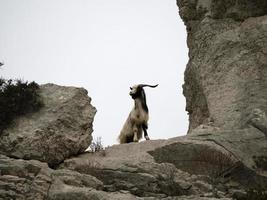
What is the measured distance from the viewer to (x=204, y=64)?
18.7 meters

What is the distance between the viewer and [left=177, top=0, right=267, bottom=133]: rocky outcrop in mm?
16156

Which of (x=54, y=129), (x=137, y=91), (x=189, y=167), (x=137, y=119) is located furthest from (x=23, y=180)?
(x=137, y=91)

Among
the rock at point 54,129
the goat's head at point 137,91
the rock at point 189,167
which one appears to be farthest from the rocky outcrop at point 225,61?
the rock at point 54,129

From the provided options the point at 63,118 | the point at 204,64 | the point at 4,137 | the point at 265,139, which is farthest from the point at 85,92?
the point at 265,139

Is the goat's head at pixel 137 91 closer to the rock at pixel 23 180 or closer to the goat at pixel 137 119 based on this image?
the goat at pixel 137 119

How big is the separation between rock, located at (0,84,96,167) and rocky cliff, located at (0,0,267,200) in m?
0.03

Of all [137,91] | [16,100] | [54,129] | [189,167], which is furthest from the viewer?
[137,91]

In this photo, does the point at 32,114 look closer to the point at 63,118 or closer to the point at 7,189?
the point at 63,118

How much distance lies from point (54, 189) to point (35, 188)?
0.39m

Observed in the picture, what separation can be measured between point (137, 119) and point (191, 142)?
5.62m

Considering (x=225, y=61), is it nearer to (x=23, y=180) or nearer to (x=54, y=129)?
(x=54, y=129)

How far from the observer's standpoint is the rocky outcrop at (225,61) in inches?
636

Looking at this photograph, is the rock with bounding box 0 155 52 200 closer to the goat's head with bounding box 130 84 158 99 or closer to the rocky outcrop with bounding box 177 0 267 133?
the rocky outcrop with bounding box 177 0 267 133

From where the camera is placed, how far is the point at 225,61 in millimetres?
17938
